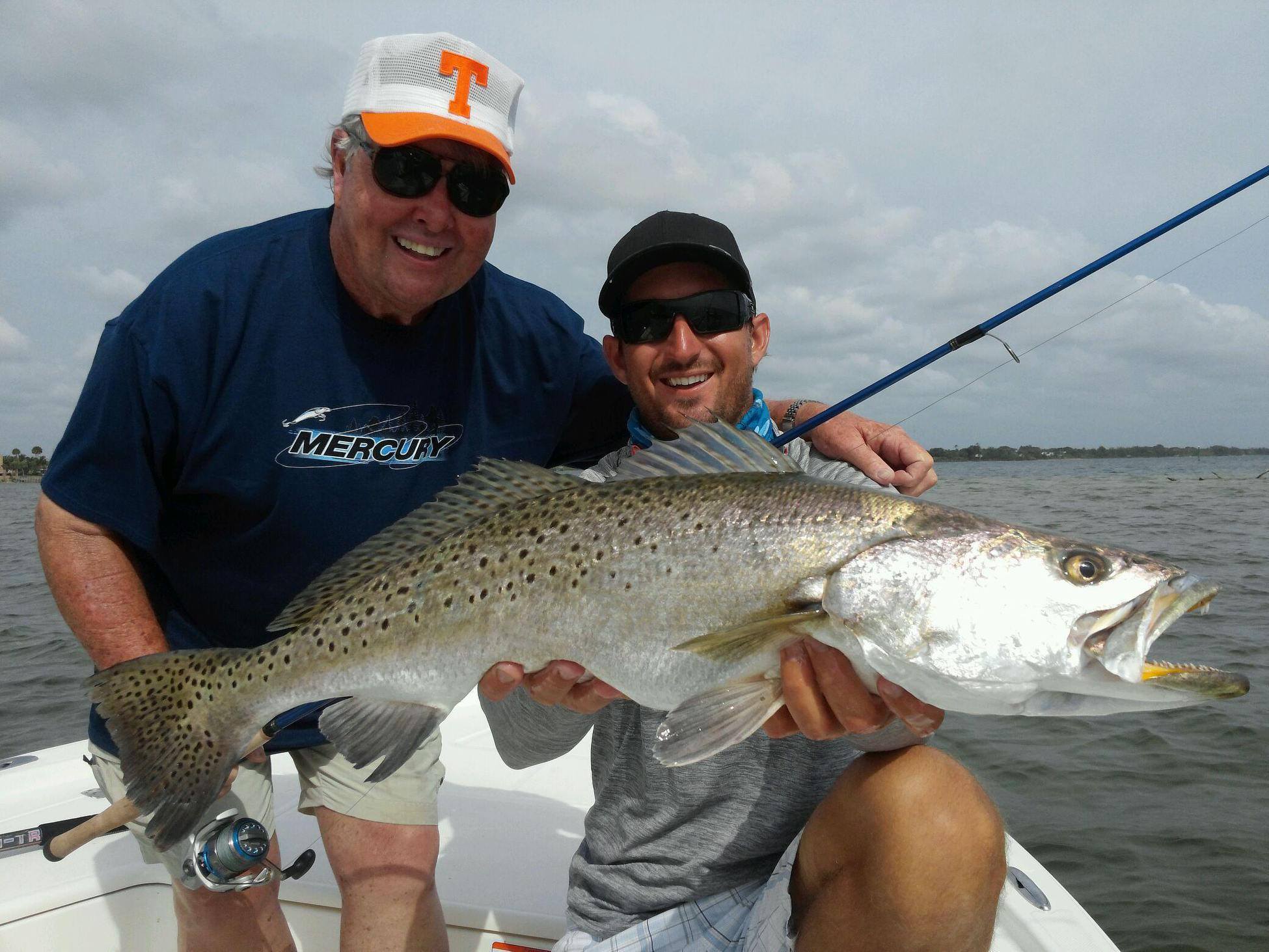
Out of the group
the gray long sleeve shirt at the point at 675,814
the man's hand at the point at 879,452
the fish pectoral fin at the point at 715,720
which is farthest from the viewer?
the man's hand at the point at 879,452

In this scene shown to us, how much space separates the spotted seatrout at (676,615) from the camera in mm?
2236

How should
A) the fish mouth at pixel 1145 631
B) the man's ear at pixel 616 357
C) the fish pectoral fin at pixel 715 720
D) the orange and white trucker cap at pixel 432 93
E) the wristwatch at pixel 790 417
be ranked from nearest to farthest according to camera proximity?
the fish mouth at pixel 1145 631, the fish pectoral fin at pixel 715 720, the orange and white trucker cap at pixel 432 93, the man's ear at pixel 616 357, the wristwatch at pixel 790 417

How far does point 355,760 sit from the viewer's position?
2.82 metres

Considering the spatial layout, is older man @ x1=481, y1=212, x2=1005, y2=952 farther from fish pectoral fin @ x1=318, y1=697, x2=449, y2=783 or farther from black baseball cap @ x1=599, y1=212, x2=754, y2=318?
fish pectoral fin @ x1=318, y1=697, x2=449, y2=783

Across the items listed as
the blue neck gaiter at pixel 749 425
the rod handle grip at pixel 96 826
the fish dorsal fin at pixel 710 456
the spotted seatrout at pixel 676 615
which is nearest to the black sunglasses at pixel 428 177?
the blue neck gaiter at pixel 749 425

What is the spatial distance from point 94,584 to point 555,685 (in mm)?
1820

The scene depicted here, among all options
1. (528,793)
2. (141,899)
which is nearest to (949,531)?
(528,793)

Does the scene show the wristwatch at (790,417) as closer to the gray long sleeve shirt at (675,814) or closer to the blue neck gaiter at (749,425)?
the blue neck gaiter at (749,425)

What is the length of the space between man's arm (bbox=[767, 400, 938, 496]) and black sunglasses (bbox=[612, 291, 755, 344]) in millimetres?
678

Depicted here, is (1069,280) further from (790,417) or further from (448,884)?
(448,884)

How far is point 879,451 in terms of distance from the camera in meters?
3.83

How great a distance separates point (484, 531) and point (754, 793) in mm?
1324

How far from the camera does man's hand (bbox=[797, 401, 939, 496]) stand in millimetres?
3580

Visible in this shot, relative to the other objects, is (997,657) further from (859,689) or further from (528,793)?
(528,793)
